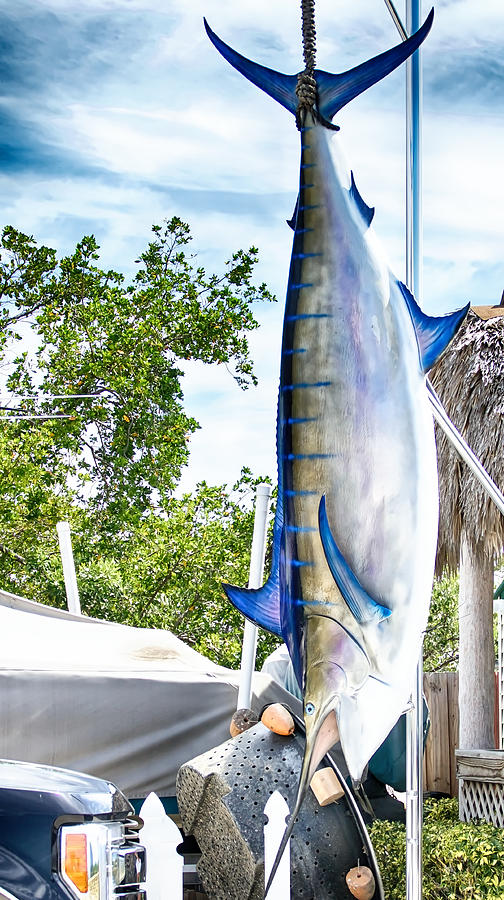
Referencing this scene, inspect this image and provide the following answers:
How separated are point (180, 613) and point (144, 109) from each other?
6447 mm

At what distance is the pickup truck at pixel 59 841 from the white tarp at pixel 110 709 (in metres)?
2.08

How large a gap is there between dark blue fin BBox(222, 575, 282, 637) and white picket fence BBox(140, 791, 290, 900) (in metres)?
0.92

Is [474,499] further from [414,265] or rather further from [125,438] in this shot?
[125,438]

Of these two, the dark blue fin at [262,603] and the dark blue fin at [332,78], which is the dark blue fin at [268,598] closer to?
the dark blue fin at [262,603]

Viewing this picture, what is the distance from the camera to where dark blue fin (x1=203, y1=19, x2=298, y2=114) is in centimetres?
283

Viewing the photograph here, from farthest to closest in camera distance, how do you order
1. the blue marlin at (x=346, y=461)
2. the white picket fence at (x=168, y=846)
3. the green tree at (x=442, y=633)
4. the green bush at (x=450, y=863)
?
the green tree at (x=442, y=633) < the green bush at (x=450, y=863) < the white picket fence at (x=168, y=846) < the blue marlin at (x=346, y=461)

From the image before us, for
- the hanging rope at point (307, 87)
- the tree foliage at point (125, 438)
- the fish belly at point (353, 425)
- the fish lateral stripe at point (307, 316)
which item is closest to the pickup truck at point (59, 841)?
the fish belly at point (353, 425)

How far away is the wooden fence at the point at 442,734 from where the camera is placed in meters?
7.79

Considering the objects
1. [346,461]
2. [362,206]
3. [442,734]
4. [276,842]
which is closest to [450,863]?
[276,842]

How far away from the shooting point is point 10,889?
97.7 inches

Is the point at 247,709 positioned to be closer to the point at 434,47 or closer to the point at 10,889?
the point at 10,889

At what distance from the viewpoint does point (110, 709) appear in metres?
4.99

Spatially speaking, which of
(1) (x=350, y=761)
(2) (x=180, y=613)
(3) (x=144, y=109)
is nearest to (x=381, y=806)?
(1) (x=350, y=761)

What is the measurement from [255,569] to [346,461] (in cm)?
198
